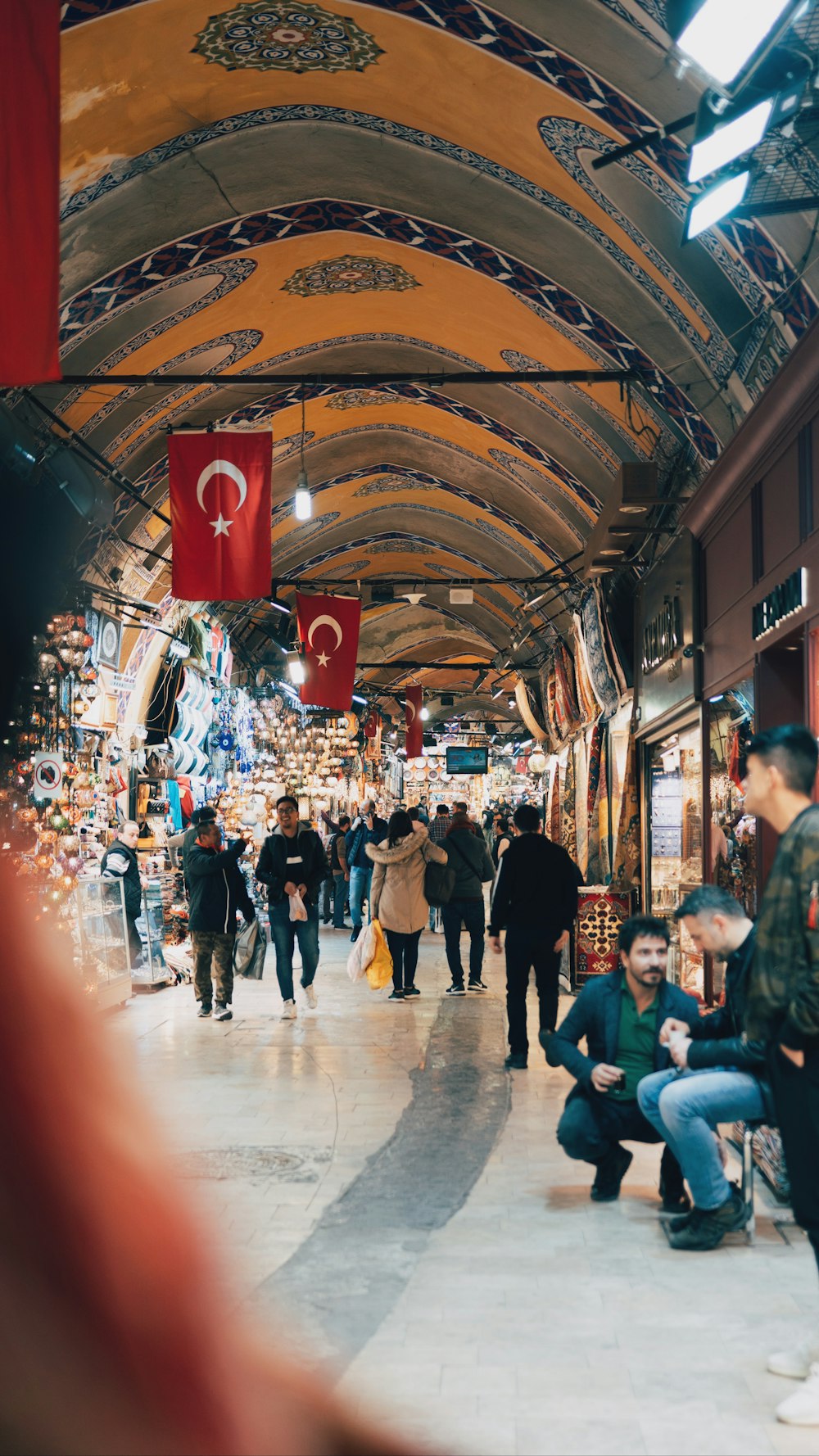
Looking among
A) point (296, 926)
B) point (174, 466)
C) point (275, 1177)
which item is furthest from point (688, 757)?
point (275, 1177)

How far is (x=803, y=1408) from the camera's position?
2.95 metres

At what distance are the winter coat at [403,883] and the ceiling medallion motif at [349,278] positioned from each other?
14.5 ft

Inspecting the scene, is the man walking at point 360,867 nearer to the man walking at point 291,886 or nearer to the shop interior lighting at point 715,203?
the man walking at point 291,886

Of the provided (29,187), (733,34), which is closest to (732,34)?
(733,34)

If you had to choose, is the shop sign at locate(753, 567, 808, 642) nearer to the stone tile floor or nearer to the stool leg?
the stool leg

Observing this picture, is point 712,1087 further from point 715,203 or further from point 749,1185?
point 715,203

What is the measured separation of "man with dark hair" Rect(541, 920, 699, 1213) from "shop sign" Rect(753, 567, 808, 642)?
1805 millimetres

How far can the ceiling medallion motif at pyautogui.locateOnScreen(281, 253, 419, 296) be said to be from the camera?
10.1 m

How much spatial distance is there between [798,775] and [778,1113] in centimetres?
81

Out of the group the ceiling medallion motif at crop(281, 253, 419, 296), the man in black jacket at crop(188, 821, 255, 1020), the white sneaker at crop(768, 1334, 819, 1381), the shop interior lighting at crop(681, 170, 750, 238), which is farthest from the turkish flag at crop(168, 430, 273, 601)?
the white sneaker at crop(768, 1334, 819, 1381)

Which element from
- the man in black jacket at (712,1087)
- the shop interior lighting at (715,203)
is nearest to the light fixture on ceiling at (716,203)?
the shop interior lighting at (715,203)

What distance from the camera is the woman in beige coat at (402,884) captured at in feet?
33.3

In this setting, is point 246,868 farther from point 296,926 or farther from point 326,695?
point 296,926

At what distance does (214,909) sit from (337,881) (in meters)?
7.78
